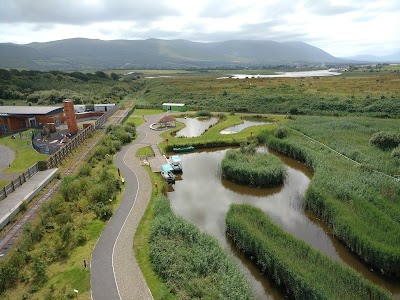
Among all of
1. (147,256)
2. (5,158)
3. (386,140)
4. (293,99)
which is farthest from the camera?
(293,99)

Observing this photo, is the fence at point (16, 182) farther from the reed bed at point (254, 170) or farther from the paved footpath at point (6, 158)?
the reed bed at point (254, 170)

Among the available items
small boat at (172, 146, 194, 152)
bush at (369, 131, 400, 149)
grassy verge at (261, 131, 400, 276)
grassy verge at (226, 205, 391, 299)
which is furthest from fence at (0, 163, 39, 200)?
bush at (369, 131, 400, 149)

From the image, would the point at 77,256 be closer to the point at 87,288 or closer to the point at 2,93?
the point at 87,288

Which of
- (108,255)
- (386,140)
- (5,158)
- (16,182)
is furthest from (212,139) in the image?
(108,255)

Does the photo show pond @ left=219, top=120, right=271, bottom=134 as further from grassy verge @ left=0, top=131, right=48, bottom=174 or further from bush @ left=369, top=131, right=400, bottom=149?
grassy verge @ left=0, top=131, right=48, bottom=174

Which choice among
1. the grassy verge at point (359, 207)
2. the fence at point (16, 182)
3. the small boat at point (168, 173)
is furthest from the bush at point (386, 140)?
the fence at point (16, 182)

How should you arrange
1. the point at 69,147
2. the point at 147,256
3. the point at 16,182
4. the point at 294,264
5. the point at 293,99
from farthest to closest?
the point at 293,99, the point at 69,147, the point at 16,182, the point at 147,256, the point at 294,264

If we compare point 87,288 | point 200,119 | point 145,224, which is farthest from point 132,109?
point 87,288

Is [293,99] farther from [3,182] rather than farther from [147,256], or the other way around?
[147,256]
